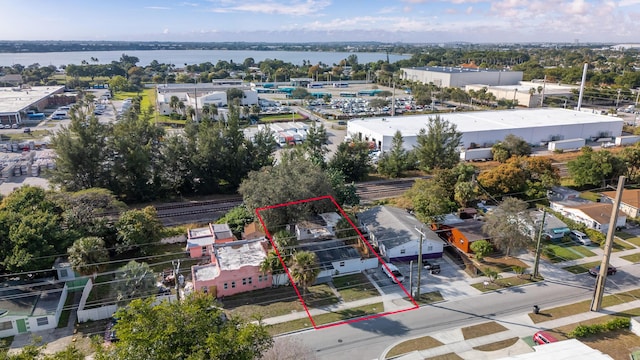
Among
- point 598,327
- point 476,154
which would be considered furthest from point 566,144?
point 598,327

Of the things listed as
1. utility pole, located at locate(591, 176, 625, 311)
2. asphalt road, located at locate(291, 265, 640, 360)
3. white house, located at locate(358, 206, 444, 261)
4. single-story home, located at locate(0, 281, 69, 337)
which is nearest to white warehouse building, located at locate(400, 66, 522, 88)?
white house, located at locate(358, 206, 444, 261)

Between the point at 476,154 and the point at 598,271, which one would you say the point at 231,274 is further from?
the point at 476,154

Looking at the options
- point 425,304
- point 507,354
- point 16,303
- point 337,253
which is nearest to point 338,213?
point 337,253

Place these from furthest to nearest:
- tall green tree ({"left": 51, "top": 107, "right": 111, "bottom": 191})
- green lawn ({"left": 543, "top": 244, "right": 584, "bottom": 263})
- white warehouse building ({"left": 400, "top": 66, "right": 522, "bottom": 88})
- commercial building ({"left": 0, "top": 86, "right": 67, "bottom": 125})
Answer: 1. white warehouse building ({"left": 400, "top": 66, "right": 522, "bottom": 88})
2. commercial building ({"left": 0, "top": 86, "right": 67, "bottom": 125})
3. tall green tree ({"left": 51, "top": 107, "right": 111, "bottom": 191})
4. green lawn ({"left": 543, "top": 244, "right": 584, "bottom": 263})

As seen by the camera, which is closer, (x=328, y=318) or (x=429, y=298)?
(x=328, y=318)

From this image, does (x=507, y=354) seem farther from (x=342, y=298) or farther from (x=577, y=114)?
(x=577, y=114)

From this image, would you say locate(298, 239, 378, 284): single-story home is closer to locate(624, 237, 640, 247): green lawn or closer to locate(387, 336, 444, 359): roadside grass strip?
locate(387, 336, 444, 359): roadside grass strip
